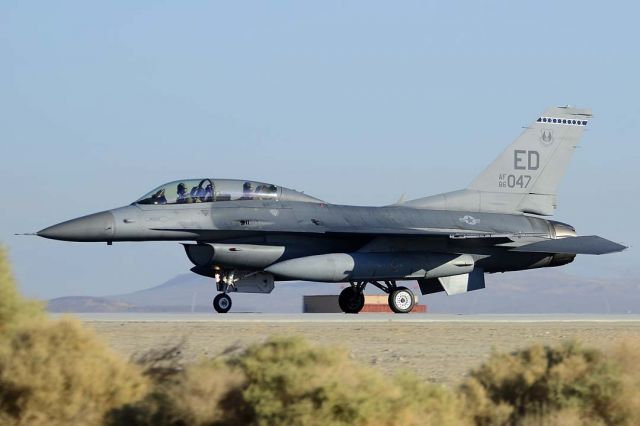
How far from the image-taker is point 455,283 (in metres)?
25.8

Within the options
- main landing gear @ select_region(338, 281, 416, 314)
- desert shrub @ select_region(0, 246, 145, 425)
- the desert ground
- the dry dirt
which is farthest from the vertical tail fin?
desert shrub @ select_region(0, 246, 145, 425)

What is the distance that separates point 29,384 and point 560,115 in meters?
22.4

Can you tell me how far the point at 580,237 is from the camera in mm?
26141

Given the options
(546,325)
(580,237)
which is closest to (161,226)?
(546,325)

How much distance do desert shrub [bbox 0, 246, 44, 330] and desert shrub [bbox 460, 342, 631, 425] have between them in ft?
13.6

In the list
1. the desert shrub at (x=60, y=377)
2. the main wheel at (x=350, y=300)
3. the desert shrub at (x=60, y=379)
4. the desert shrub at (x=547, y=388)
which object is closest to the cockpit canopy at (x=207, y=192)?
the main wheel at (x=350, y=300)

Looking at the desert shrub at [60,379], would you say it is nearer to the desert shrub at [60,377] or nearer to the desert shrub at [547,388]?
the desert shrub at [60,377]

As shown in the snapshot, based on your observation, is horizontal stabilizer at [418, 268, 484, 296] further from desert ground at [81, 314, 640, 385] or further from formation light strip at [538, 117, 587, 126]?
formation light strip at [538, 117, 587, 126]

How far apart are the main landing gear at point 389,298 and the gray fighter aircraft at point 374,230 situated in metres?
0.03

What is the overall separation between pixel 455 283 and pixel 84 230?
8646mm

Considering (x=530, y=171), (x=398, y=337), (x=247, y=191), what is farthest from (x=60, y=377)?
(x=530, y=171)

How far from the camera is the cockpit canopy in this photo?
23719mm

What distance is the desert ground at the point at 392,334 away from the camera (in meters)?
12.6

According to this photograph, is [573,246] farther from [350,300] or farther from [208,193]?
[208,193]
